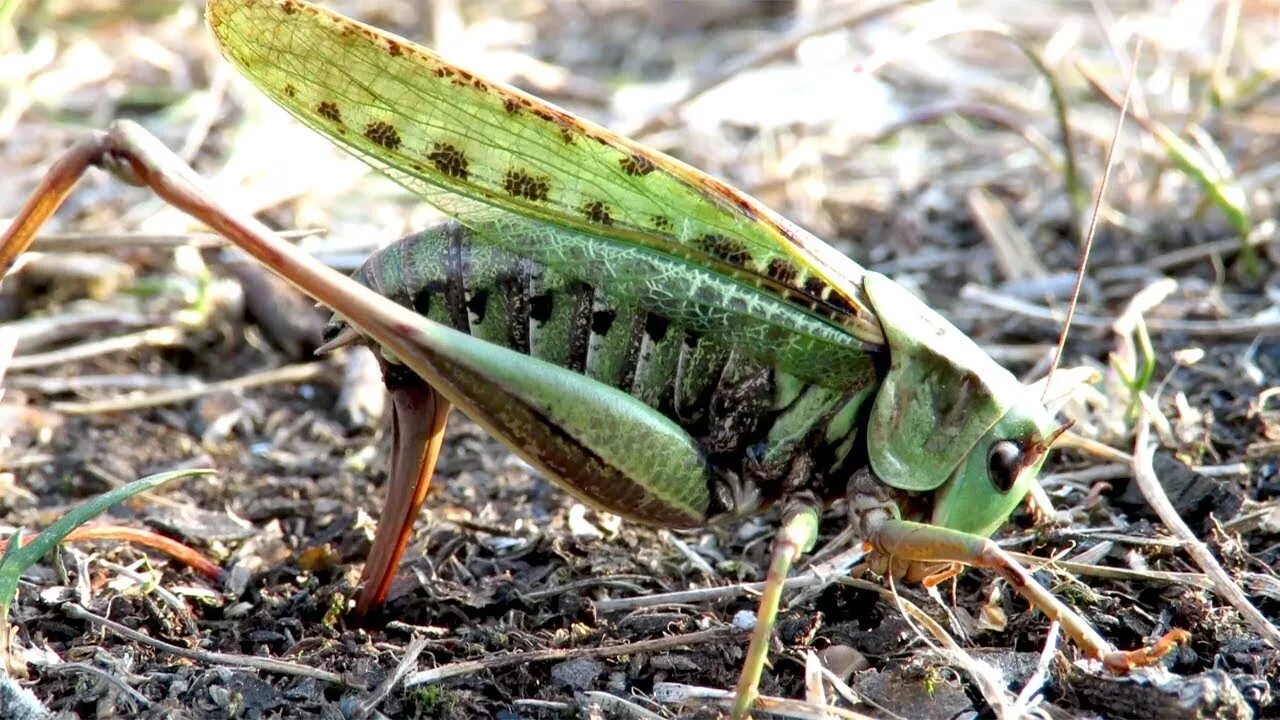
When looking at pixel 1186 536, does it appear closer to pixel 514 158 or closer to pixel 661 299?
pixel 661 299

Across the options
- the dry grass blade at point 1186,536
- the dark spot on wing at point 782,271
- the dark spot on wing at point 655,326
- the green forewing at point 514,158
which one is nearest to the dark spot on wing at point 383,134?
the green forewing at point 514,158

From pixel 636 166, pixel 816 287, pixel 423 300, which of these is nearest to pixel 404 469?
pixel 423 300

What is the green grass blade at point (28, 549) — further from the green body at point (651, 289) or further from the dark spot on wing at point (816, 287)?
the dark spot on wing at point (816, 287)

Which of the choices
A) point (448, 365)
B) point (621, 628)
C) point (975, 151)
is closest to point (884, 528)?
point (621, 628)

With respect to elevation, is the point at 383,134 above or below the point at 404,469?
above

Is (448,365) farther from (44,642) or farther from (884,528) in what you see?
(44,642)

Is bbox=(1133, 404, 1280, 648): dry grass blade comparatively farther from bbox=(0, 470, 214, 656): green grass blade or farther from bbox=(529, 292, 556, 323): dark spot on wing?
bbox=(0, 470, 214, 656): green grass blade

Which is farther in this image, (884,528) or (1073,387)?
(1073,387)
